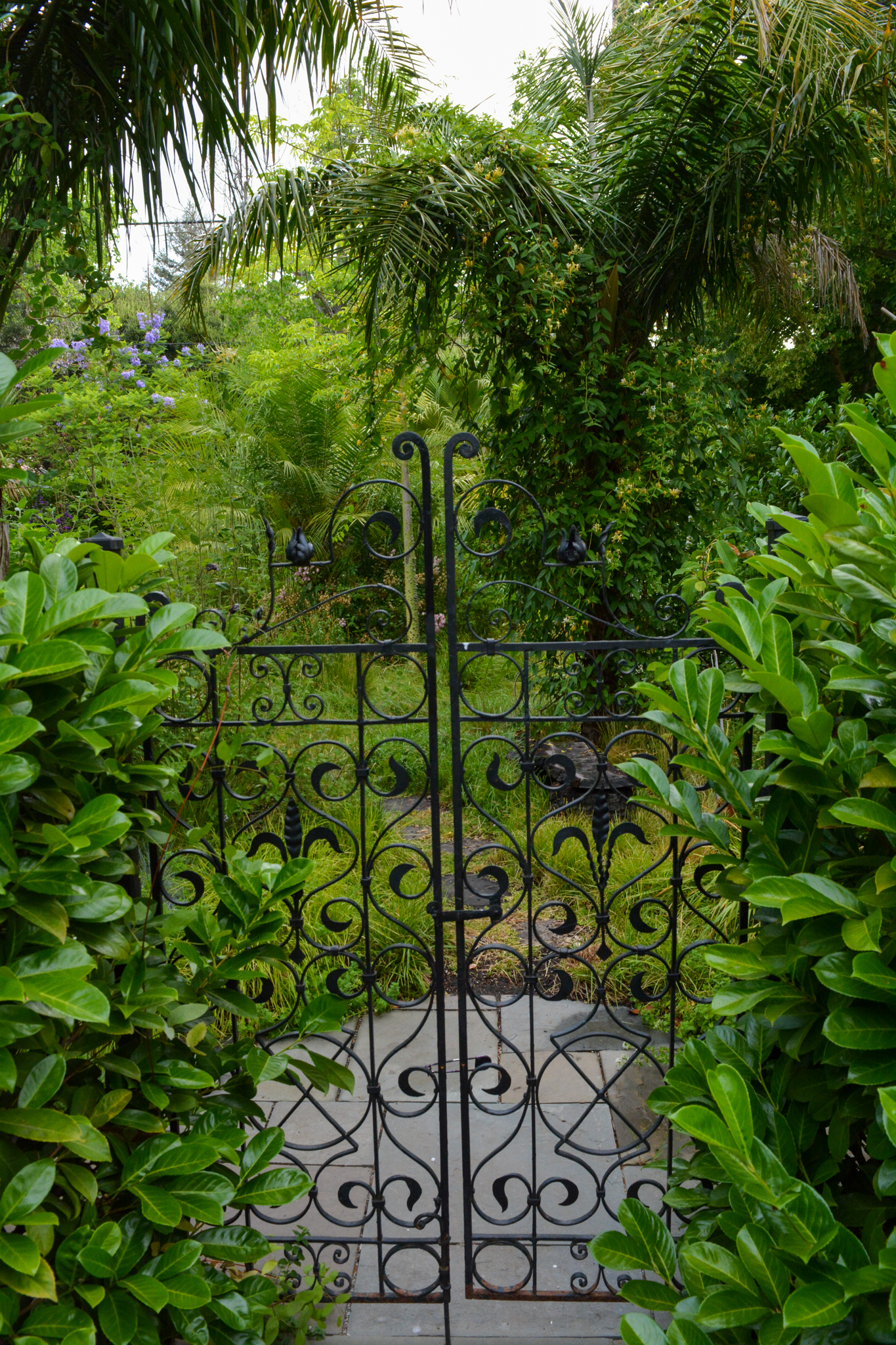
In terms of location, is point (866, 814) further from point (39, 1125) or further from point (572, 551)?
point (39, 1125)

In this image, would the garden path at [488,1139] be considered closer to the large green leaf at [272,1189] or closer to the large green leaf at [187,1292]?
the large green leaf at [272,1189]

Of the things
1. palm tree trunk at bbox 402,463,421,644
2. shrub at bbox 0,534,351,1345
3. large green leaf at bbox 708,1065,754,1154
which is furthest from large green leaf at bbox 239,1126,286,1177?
palm tree trunk at bbox 402,463,421,644

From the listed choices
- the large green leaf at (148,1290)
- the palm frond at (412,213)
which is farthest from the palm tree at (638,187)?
the large green leaf at (148,1290)

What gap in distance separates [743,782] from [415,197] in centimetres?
408

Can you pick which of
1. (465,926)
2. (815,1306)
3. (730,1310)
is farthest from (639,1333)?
(465,926)

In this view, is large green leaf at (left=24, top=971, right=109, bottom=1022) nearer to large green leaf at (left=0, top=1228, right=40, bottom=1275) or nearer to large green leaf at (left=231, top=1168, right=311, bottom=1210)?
large green leaf at (left=0, top=1228, right=40, bottom=1275)

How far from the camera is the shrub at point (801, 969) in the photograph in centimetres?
114

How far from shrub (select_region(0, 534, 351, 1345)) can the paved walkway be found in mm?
427

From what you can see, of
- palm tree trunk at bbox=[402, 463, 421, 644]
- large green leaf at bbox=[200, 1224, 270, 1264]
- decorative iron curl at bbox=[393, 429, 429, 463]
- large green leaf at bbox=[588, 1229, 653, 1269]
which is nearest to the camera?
large green leaf at bbox=[588, 1229, 653, 1269]

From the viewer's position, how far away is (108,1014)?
1.21 m

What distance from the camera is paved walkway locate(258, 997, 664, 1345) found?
2.11m

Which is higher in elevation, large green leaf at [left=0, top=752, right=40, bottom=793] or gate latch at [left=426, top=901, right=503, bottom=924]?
large green leaf at [left=0, top=752, right=40, bottom=793]

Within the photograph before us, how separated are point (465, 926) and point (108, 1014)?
90.5 inches

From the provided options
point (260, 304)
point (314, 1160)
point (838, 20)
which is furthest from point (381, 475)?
point (314, 1160)
